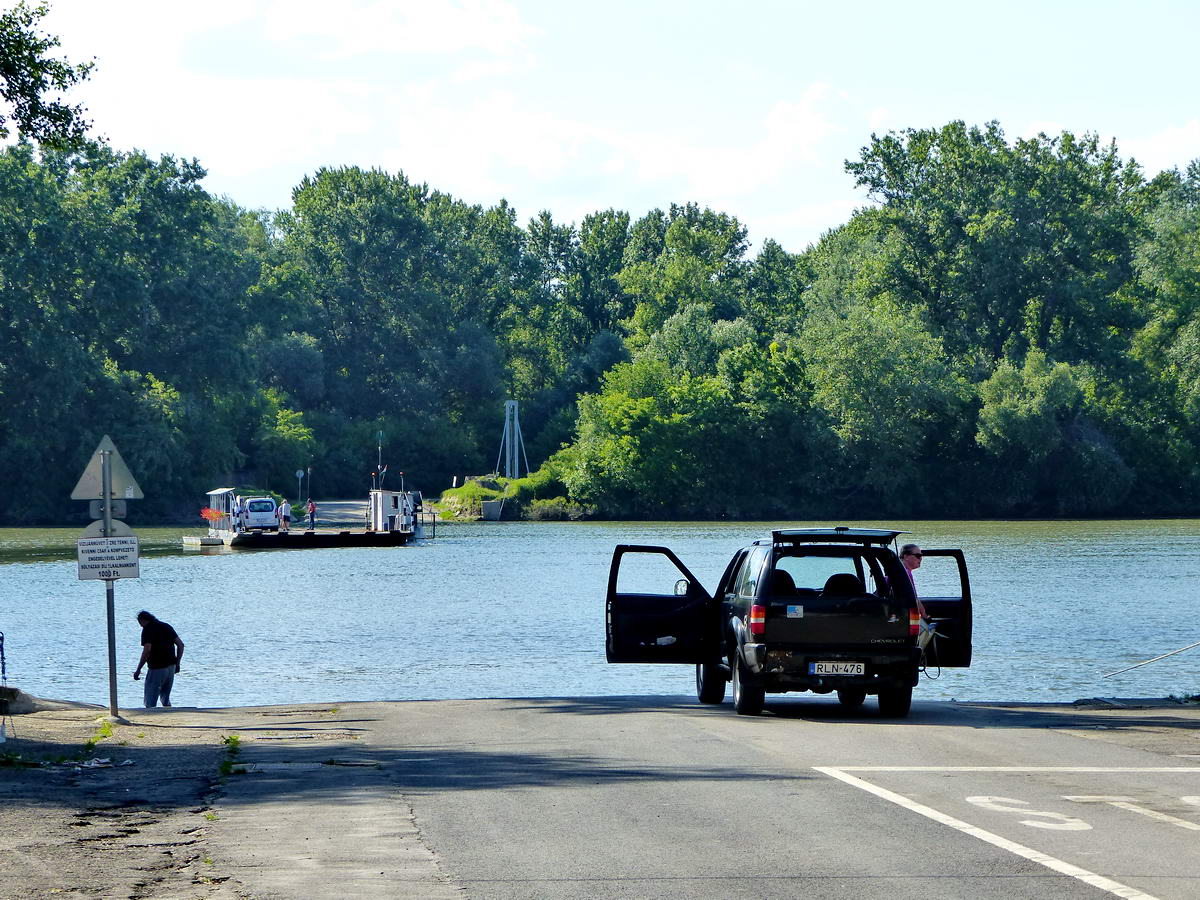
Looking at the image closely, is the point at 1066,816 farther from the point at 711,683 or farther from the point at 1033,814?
the point at 711,683

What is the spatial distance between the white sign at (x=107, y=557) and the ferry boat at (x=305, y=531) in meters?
64.3

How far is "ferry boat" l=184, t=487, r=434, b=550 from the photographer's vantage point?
82625 millimetres

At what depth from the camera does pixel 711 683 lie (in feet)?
→ 66.1

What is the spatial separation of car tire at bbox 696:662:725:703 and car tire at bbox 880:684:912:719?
2.13 meters

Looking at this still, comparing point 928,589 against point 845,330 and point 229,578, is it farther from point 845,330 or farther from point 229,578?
point 845,330

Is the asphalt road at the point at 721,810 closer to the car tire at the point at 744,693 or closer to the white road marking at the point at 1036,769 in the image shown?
the white road marking at the point at 1036,769

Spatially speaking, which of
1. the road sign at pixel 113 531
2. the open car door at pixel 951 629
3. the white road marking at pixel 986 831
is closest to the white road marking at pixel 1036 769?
the white road marking at pixel 986 831

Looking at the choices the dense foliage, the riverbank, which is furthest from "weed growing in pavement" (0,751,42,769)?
the dense foliage

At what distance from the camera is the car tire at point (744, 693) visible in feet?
59.0

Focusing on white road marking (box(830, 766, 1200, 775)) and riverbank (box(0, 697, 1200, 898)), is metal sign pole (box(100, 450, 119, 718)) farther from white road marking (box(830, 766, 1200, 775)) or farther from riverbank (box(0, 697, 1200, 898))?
white road marking (box(830, 766, 1200, 775))

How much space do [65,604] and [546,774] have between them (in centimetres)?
3903

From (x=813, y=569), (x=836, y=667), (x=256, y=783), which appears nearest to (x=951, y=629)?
(x=836, y=667)

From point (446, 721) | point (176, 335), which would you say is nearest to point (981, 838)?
point (446, 721)

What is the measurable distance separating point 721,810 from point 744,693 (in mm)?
6981
